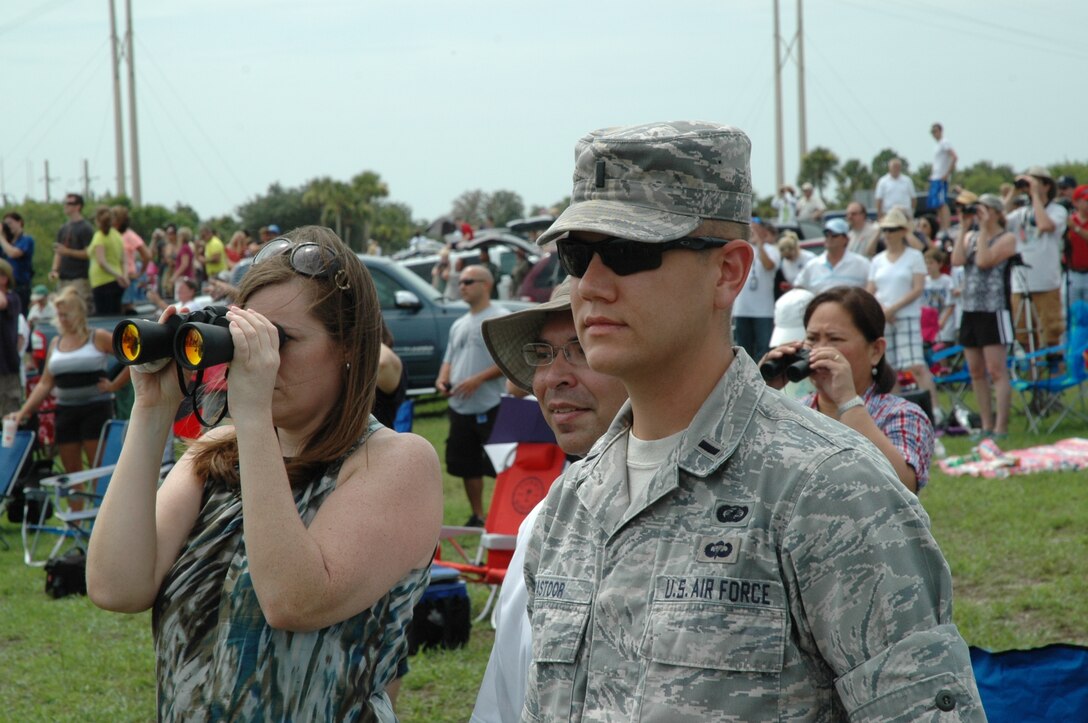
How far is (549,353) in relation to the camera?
318cm

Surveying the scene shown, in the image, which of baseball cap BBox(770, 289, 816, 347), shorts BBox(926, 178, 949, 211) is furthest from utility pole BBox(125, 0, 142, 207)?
baseball cap BBox(770, 289, 816, 347)

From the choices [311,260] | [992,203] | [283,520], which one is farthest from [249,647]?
[992,203]

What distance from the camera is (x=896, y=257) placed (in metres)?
11.2

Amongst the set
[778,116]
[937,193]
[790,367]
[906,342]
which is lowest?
[906,342]

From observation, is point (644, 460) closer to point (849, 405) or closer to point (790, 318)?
point (849, 405)

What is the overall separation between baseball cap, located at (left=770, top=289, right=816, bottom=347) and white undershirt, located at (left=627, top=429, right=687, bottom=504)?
4.83 m

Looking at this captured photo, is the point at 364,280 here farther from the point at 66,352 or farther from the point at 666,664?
the point at 66,352

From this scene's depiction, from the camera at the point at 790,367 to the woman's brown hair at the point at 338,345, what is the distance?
185 centimetres

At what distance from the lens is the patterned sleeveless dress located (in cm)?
230

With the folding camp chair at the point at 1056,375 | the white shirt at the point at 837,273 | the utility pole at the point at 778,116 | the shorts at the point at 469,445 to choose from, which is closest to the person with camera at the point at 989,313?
the folding camp chair at the point at 1056,375

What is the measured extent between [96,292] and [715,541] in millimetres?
16726

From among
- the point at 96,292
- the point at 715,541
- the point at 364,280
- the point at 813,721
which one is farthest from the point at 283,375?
the point at 96,292

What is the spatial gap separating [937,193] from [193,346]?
2047 centimetres

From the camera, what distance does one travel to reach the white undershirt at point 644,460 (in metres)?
1.76
